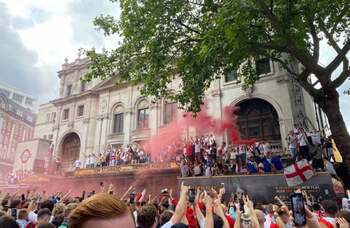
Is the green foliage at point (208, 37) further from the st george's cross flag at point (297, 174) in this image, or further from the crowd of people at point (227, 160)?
Result: the crowd of people at point (227, 160)

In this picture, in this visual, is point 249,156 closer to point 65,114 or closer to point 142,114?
point 142,114

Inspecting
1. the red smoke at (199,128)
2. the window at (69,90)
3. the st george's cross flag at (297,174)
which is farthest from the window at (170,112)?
the st george's cross flag at (297,174)

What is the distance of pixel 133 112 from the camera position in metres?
29.1

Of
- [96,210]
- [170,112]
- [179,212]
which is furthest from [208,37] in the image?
[170,112]

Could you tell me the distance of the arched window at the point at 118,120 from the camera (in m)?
29.9

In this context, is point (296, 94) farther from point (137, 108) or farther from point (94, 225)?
point (94, 225)

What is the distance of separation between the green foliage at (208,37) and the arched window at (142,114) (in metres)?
14.4

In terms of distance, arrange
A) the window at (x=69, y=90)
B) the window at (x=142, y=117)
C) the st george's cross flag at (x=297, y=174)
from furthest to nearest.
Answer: the window at (x=69, y=90) < the window at (x=142, y=117) < the st george's cross flag at (x=297, y=174)

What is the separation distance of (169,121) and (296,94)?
12.6m

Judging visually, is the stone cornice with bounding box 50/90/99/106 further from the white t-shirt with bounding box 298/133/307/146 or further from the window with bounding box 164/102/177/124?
the white t-shirt with bounding box 298/133/307/146

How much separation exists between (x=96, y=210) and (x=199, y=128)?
22.1 meters

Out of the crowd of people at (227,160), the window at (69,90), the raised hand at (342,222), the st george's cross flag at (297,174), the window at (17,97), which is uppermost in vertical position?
the window at (17,97)

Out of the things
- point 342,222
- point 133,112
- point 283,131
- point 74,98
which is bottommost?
point 342,222

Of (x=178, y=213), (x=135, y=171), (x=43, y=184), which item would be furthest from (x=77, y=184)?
(x=178, y=213)
